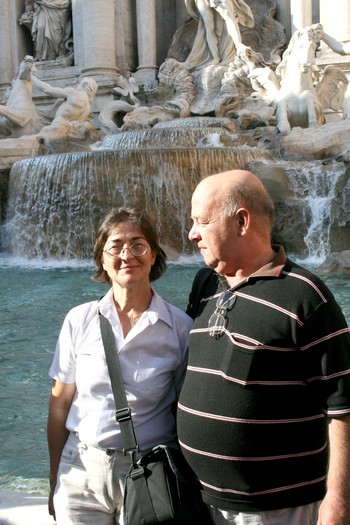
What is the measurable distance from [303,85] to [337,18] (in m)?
2.97

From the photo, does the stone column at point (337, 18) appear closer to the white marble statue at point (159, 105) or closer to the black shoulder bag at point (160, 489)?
the white marble statue at point (159, 105)

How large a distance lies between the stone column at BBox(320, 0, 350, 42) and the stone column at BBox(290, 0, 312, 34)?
0.98 ft

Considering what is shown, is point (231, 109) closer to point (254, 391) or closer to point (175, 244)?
point (175, 244)

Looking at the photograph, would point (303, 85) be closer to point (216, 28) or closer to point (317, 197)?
point (317, 197)

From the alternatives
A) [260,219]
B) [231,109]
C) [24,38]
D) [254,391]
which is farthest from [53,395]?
[24,38]

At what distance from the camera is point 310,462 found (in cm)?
156

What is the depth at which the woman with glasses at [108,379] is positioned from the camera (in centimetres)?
177

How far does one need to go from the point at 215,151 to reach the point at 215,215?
8412 mm

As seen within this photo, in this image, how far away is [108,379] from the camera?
1784 mm

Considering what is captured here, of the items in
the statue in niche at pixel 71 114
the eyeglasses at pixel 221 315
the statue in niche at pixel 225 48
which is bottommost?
the eyeglasses at pixel 221 315

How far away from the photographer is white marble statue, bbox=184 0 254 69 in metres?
14.9

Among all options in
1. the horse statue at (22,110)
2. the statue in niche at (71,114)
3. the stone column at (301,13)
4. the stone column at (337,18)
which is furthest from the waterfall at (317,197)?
the stone column at (301,13)

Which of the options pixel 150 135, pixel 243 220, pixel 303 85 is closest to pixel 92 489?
pixel 243 220

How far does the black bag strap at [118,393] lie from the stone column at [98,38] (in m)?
14.9
